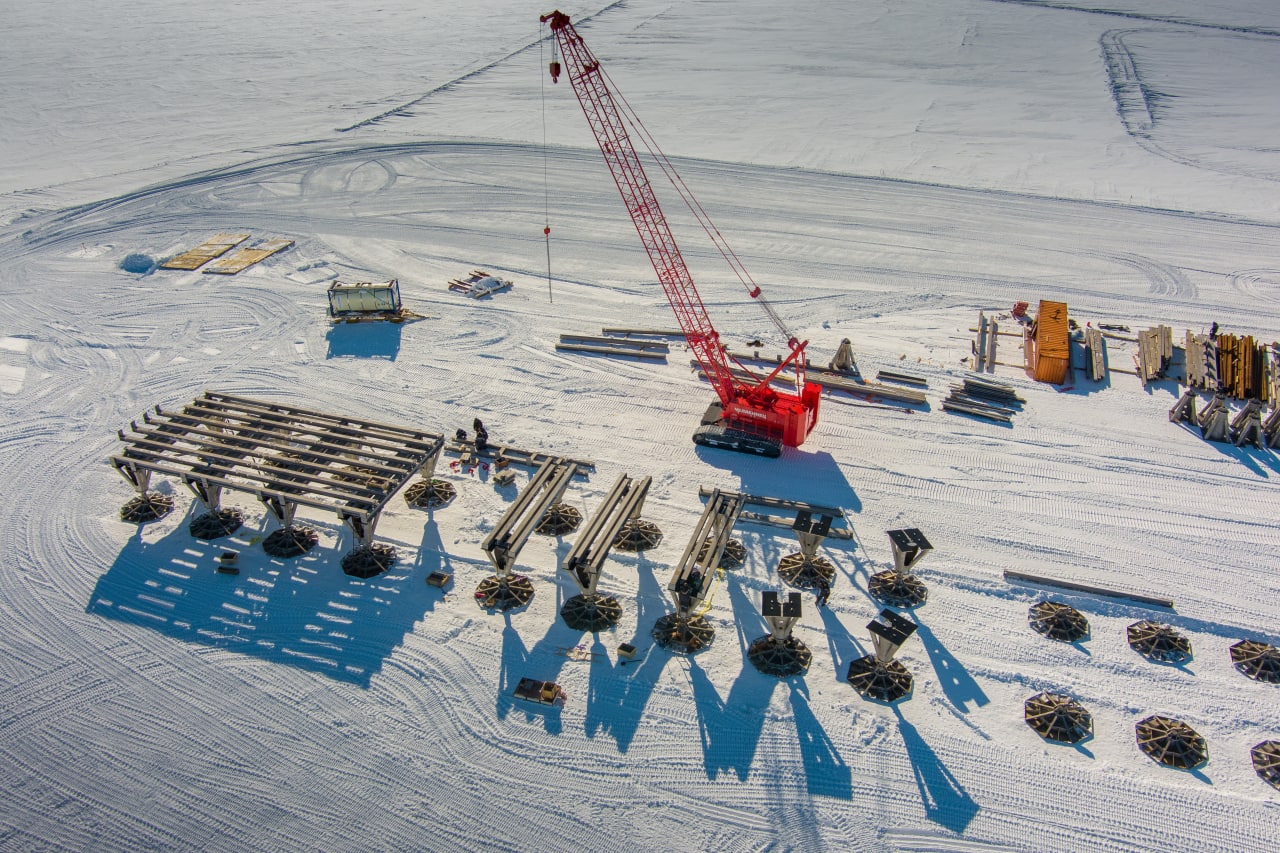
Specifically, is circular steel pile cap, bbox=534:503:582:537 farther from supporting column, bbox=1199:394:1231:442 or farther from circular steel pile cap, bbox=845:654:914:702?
supporting column, bbox=1199:394:1231:442

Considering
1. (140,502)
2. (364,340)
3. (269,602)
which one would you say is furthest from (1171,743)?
(364,340)

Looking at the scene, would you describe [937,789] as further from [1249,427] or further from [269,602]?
[1249,427]

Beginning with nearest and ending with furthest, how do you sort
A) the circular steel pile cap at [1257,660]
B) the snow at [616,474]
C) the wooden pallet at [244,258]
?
1. the snow at [616,474]
2. the circular steel pile cap at [1257,660]
3. the wooden pallet at [244,258]

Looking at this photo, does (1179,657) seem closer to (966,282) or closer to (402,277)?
(966,282)

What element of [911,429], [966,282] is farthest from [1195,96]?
[911,429]

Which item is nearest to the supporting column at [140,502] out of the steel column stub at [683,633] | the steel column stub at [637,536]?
the steel column stub at [637,536]

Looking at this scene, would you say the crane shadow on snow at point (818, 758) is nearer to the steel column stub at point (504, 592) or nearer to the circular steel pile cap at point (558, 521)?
the steel column stub at point (504, 592)

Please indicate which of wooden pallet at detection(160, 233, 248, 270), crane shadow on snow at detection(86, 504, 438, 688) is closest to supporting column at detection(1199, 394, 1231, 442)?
crane shadow on snow at detection(86, 504, 438, 688)
